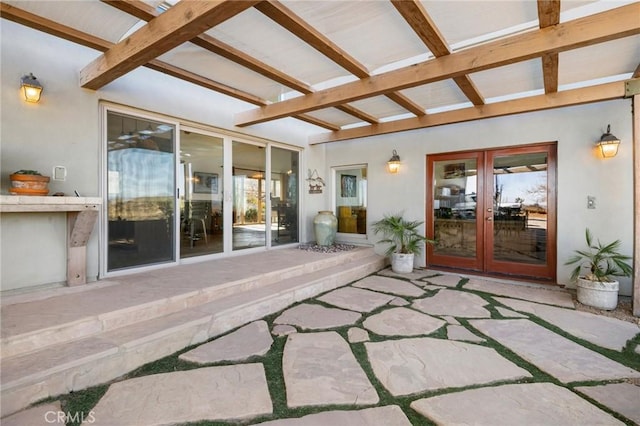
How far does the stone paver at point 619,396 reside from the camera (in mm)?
1636

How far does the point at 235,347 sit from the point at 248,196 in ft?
10.1

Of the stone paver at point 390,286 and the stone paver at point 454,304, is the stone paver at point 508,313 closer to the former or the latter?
the stone paver at point 454,304

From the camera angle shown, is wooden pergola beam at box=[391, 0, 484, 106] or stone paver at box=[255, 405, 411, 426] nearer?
stone paver at box=[255, 405, 411, 426]

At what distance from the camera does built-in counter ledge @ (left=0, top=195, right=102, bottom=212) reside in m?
2.33

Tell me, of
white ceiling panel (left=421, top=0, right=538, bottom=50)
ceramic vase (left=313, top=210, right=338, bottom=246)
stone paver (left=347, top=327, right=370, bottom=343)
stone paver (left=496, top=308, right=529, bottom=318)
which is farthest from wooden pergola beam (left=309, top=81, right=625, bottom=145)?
stone paver (left=347, top=327, right=370, bottom=343)

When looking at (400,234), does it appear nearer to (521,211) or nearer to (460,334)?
(521,211)

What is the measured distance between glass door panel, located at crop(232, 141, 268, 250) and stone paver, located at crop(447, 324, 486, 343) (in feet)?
11.0

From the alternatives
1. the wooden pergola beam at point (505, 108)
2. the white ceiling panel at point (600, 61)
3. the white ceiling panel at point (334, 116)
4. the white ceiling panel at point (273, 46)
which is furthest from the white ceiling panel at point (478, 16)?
the white ceiling panel at point (334, 116)

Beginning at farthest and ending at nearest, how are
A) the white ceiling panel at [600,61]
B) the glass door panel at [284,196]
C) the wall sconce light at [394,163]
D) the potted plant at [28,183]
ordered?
the glass door panel at [284,196] → the wall sconce light at [394,163] → the white ceiling panel at [600,61] → the potted plant at [28,183]

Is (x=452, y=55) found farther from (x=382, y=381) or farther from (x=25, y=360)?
(x=25, y=360)

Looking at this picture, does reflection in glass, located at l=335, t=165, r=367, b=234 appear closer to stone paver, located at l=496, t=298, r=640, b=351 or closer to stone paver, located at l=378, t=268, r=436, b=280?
stone paver, located at l=378, t=268, r=436, b=280

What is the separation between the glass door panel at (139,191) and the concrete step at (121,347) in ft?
4.52

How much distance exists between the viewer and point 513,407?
1.65 metres

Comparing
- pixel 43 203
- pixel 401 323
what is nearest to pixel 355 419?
pixel 401 323
